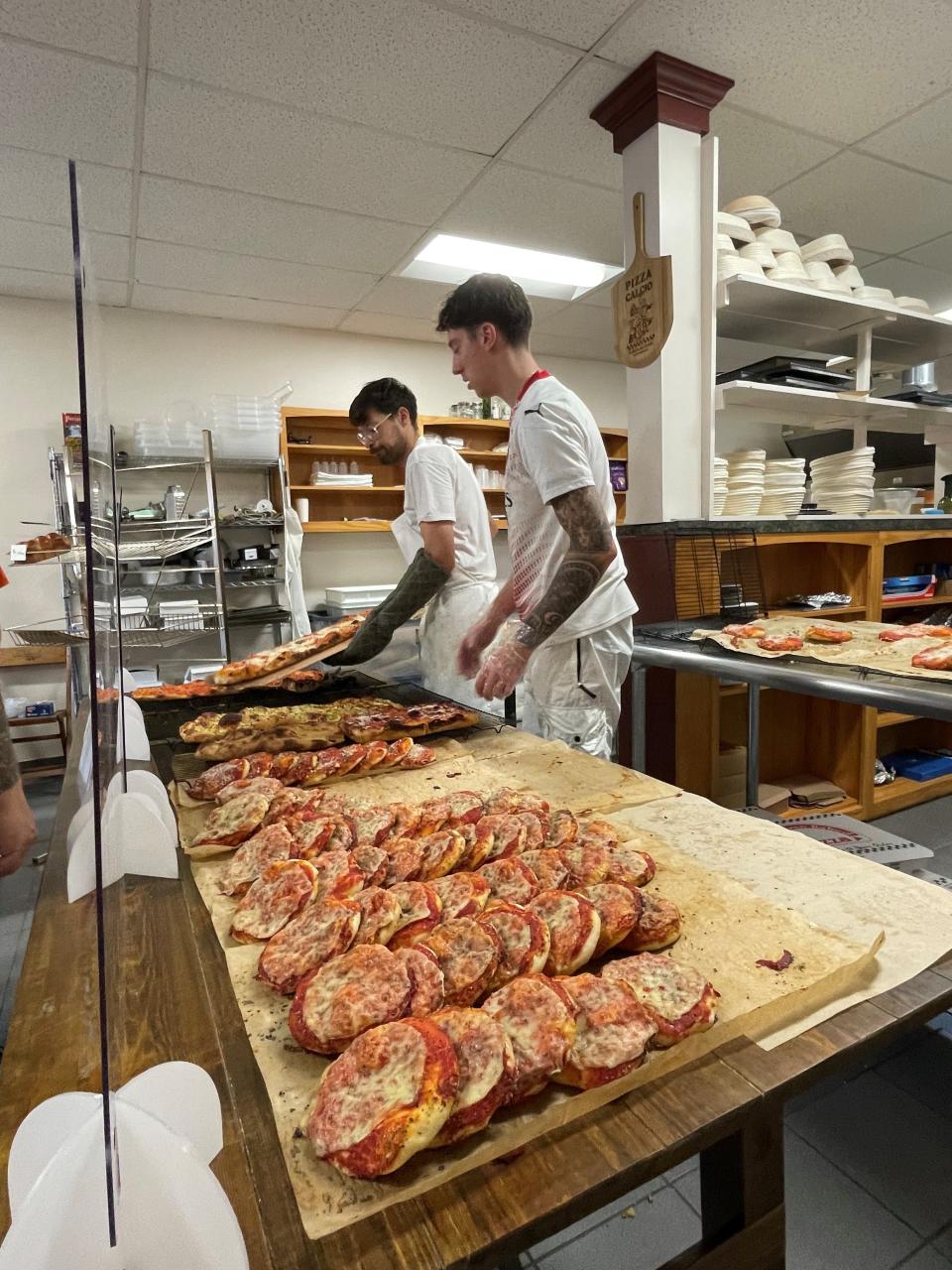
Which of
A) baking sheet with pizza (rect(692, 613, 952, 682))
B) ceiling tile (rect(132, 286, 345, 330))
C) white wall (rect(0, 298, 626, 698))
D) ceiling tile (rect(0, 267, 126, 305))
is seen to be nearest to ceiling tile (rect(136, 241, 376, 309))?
ceiling tile (rect(132, 286, 345, 330))

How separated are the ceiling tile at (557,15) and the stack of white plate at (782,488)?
172 centimetres

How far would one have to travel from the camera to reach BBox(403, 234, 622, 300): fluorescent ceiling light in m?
3.90

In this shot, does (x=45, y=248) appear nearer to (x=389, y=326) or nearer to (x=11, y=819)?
(x=389, y=326)

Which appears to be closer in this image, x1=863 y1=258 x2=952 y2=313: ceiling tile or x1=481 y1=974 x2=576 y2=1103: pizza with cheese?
x1=481 y1=974 x2=576 y2=1103: pizza with cheese

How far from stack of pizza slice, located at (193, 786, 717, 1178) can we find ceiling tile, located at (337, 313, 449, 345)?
4.43 m

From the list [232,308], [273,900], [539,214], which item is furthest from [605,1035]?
[232,308]

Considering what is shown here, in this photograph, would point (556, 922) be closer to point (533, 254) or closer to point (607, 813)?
point (607, 813)

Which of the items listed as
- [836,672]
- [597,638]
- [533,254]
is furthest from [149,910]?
[533,254]

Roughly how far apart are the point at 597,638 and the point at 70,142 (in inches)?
113

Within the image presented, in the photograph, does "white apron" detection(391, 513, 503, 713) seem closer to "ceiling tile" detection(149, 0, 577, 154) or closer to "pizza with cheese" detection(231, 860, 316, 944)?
"pizza with cheese" detection(231, 860, 316, 944)

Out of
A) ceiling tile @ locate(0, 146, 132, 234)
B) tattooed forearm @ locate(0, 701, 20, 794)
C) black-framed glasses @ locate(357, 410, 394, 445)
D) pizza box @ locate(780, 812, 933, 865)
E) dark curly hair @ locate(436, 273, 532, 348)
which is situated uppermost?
ceiling tile @ locate(0, 146, 132, 234)

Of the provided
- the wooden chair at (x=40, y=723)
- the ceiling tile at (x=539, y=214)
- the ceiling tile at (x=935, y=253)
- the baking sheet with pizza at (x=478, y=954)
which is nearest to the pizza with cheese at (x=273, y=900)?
the baking sheet with pizza at (x=478, y=954)

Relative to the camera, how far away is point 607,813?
130cm

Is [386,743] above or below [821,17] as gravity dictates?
below
